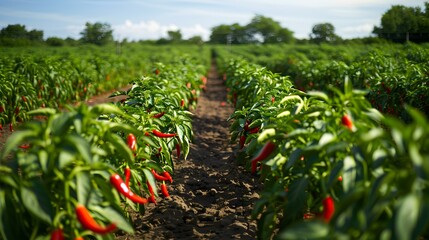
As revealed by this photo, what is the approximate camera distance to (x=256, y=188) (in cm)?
443

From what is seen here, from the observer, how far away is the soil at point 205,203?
3344 millimetres

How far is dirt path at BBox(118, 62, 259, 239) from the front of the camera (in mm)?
3352

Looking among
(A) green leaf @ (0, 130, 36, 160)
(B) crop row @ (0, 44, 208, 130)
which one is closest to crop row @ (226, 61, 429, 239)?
(A) green leaf @ (0, 130, 36, 160)

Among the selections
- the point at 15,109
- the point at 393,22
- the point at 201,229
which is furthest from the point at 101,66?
the point at 201,229

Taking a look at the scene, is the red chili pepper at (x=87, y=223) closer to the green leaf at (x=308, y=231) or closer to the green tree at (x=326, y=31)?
the green leaf at (x=308, y=231)

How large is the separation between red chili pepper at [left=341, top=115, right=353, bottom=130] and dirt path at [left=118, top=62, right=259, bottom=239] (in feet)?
5.33

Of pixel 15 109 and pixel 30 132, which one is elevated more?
pixel 30 132

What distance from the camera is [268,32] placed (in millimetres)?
88062

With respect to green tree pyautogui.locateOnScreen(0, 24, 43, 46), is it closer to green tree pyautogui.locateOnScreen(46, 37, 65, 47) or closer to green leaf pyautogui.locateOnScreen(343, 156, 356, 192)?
green tree pyautogui.locateOnScreen(46, 37, 65, 47)

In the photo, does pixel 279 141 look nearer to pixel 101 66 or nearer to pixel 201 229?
pixel 201 229

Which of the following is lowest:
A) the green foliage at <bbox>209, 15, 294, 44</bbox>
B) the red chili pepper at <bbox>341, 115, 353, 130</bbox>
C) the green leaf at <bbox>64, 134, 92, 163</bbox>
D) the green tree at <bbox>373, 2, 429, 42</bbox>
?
the green leaf at <bbox>64, 134, 92, 163</bbox>

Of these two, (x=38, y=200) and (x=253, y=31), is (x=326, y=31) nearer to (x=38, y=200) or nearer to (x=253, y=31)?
(x=38, y=200)

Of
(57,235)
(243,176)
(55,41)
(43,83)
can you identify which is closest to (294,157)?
(57,235)

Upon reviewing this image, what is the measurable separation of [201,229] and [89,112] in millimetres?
1859
